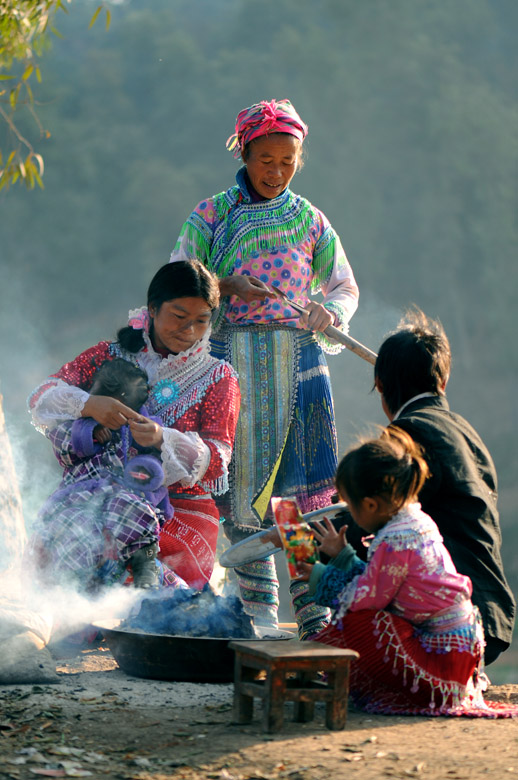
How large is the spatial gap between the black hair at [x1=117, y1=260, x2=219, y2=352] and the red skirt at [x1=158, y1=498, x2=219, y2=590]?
0.89m

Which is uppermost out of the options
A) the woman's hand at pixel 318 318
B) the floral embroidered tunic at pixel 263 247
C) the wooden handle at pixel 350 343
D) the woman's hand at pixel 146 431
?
the floral embroidered tunic at pixel 263 247

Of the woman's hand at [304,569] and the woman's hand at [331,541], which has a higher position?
the woman's hand at [331,541]

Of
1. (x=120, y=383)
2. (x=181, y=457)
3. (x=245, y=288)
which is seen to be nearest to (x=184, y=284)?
(x=245, y=288)

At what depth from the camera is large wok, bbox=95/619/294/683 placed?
3309 mm

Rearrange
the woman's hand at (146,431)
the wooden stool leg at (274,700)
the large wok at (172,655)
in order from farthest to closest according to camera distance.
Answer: the woman's hand at (146,431), the large wok at (172,655), the wooden stool leg at (274,700)

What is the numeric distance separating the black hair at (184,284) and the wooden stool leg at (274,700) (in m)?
1.88

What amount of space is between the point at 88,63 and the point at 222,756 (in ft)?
25.5

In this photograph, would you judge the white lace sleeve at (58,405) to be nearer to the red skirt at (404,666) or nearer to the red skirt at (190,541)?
the red skirt at (190,541)

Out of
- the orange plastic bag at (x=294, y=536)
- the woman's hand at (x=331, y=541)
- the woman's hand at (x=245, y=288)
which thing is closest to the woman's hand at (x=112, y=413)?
the woman's hand at (x=245, y=288)

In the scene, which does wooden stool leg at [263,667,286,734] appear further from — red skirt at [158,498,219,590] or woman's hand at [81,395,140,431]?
woman's hand at [81,395,140,431]

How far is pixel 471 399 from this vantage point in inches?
348

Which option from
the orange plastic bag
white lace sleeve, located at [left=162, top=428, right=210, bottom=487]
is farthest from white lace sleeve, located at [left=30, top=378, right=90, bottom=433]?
the orange plastic bag

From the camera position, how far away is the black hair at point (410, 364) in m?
3.54

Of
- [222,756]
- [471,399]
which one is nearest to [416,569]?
[222,756]
